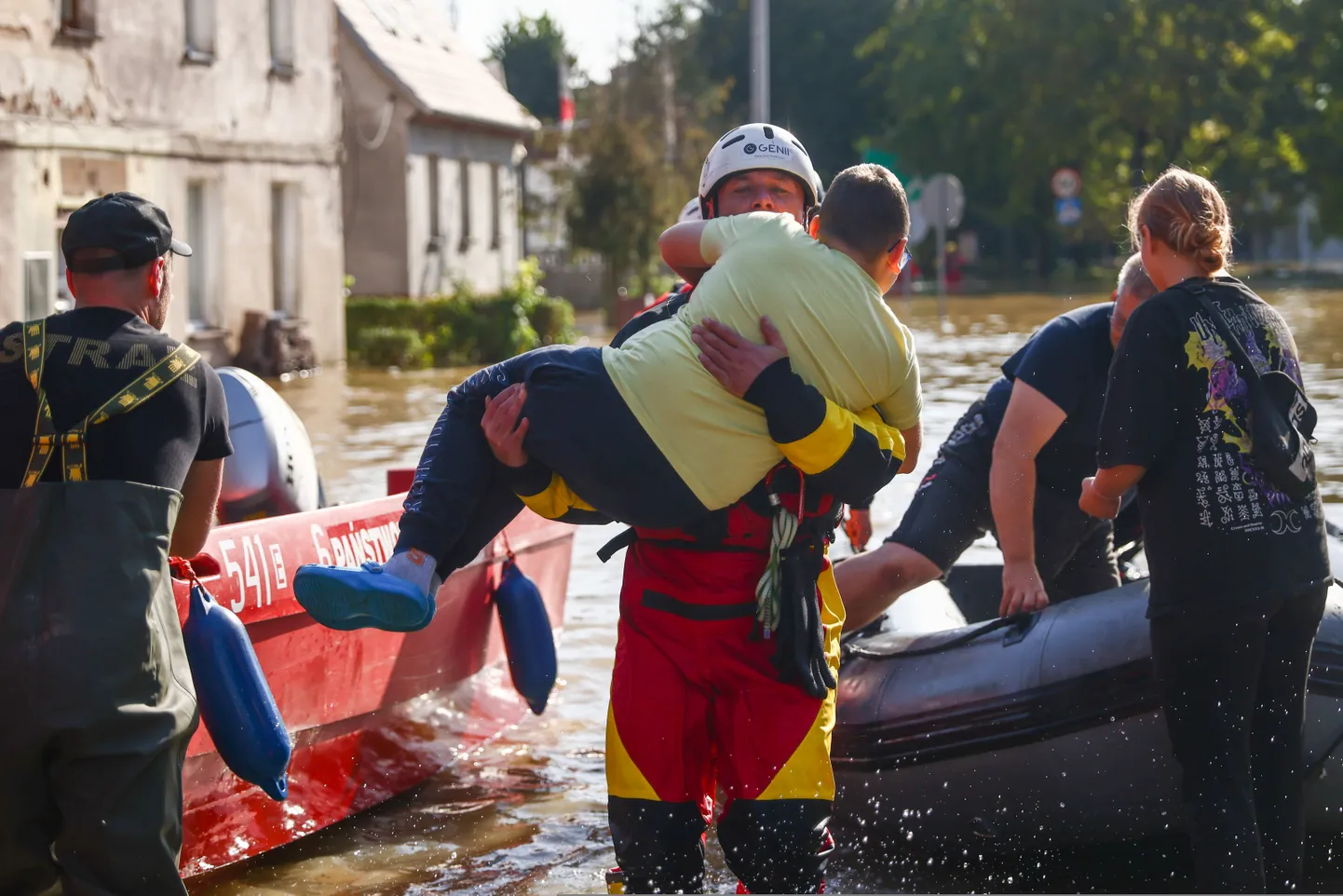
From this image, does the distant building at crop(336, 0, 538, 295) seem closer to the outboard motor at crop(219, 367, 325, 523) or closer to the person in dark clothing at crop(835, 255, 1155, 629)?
the outboard motor at crop(219, 367, 325, 523)

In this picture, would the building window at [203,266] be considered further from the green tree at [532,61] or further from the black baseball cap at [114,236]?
the green tree at [532,61]

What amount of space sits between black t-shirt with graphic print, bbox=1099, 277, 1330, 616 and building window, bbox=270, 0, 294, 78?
21.3m

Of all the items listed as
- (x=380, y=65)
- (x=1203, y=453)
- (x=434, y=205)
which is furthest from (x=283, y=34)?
(x=1203, y=453)

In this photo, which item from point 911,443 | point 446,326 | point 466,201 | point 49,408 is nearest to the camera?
point 49,408

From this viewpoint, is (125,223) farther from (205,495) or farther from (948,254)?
(948,254)

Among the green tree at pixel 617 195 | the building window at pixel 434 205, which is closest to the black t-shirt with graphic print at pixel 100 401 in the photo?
the green tree at pixel 617 195

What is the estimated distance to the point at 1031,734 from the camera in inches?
211

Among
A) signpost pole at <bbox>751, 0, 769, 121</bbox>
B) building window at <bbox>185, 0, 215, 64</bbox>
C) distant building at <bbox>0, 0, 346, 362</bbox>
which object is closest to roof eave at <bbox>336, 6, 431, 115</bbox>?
distant building at <bbox>0, 0, 346, 362</bbox>

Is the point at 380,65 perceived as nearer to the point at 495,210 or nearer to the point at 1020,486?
the point at 495,210

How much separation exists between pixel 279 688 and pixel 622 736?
2058mm

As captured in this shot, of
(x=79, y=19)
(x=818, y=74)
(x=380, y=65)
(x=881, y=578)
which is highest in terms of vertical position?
(x=818, y=74)

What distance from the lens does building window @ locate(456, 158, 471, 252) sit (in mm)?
34062

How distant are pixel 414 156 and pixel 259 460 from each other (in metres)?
25.3

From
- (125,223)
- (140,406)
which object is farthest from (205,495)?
(125,223)
